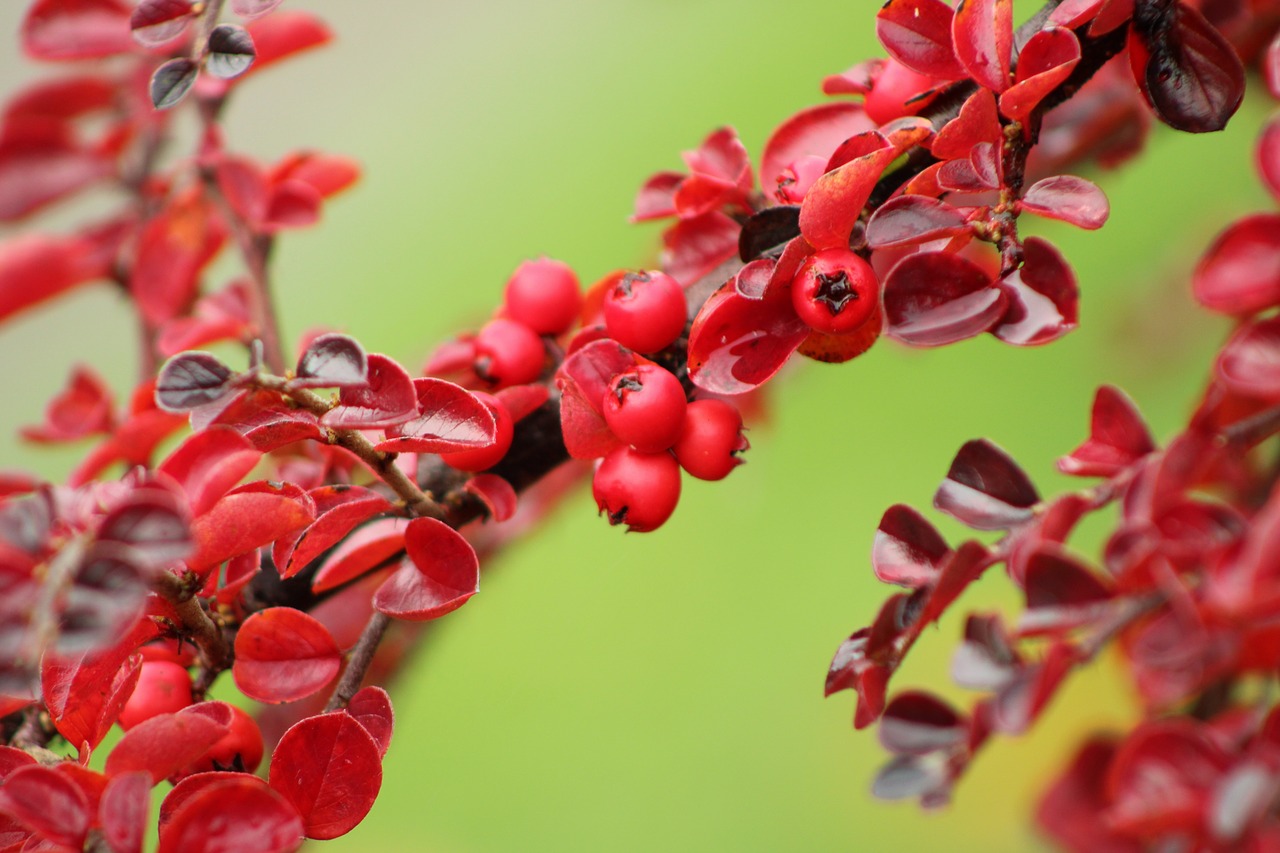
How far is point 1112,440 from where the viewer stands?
33cm

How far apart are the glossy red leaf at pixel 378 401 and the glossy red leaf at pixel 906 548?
0.18 m

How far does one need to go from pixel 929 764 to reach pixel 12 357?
88.1 inches

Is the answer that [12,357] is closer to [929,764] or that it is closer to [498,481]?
[498,481]

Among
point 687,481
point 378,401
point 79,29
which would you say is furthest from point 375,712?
point 687,481

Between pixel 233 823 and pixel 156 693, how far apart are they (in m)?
0.10

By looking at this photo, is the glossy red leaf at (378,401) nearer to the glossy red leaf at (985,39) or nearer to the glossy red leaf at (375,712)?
the glossy red leaf at (375,712)

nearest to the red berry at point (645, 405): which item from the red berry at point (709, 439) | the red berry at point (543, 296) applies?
the red berry at point (709, 439)

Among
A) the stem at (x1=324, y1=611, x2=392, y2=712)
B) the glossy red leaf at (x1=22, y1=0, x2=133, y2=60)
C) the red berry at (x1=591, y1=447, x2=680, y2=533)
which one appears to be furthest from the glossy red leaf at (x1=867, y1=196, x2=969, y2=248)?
the glossy red leaf at (x1=22, y1=0, x2=133, y2=60)

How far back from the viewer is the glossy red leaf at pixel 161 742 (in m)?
0.33

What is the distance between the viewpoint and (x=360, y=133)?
6.95 feet

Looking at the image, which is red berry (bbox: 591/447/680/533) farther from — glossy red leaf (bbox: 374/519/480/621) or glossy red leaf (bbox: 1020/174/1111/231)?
glossy red leaf (bbox: 1020/174/1111/231)

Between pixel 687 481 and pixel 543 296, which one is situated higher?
pixel 543 296

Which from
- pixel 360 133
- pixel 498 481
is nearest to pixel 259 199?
pixel 498 481

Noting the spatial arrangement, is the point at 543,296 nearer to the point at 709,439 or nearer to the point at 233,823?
the point at 709,439
